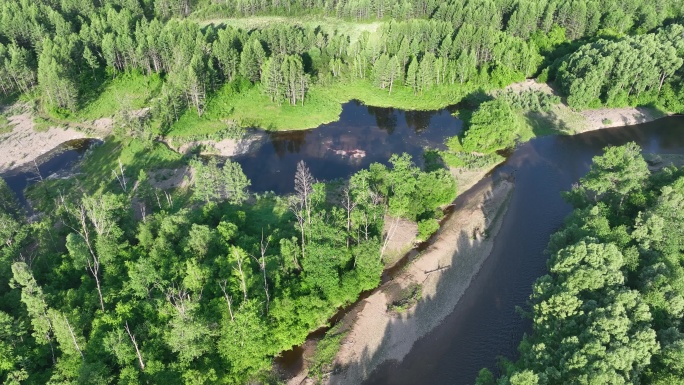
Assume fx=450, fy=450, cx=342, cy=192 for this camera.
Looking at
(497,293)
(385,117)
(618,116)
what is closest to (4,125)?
(385,117)

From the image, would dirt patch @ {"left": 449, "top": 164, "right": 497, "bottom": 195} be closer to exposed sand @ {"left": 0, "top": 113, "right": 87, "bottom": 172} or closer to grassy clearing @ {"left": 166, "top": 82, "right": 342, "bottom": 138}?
grassy clearing @ {"left": 166, "top": 82, "right": 342, "bottom": 138}

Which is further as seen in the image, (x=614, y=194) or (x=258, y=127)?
(x=258, y=127)

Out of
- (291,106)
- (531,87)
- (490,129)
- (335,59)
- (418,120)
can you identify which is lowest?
(418,120)

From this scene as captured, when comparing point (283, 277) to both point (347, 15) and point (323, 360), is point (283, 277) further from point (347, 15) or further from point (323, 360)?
point (347, 15)

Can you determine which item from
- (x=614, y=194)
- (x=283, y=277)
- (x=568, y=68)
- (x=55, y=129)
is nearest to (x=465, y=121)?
(x=568, y=68)

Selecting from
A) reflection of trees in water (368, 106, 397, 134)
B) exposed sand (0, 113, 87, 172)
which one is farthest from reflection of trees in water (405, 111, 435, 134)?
exposed sand (0, 113, 87, 172)

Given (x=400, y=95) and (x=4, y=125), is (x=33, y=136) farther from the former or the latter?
(x=400, y=95)

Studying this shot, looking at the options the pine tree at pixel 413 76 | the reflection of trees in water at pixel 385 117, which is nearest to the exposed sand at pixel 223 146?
the reflection of trees in water at pixel 385 117
